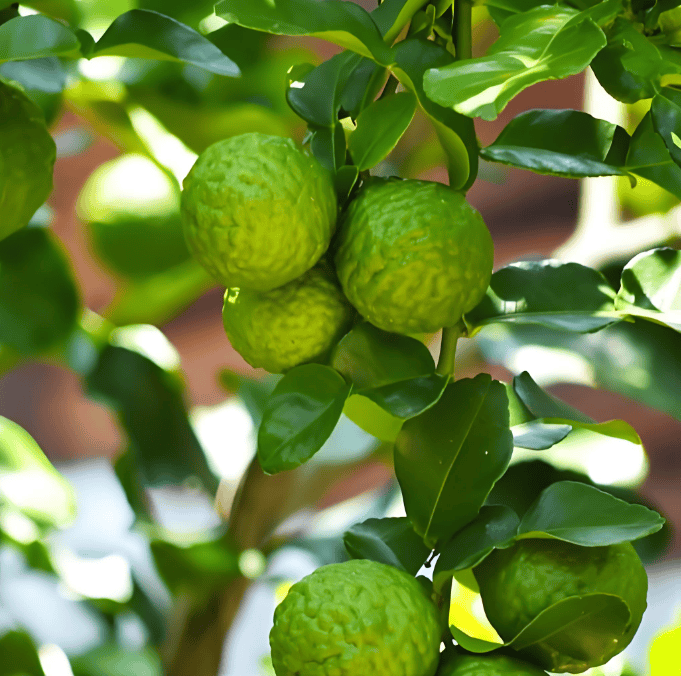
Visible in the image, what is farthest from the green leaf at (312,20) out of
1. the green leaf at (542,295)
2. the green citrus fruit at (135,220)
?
the green citrus fruit at (135,220)

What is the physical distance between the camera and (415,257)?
247 millimetres

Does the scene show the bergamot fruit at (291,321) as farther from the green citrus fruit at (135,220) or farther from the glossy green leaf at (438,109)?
the green citrus fruit at (135,220)

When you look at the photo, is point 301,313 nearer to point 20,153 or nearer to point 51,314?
point 20,153

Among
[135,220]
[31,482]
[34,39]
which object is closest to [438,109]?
A: [34,39]

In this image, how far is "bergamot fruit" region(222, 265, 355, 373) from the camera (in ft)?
0.88

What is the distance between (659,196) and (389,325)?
35cm

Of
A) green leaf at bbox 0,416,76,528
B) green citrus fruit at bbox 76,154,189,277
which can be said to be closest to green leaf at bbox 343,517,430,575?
green citrus fruit at bbox 76,154,189,277

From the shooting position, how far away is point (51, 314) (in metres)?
0.50

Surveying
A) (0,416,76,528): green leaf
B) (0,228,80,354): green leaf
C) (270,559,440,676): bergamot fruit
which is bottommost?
(0,416,76,528): green leaf

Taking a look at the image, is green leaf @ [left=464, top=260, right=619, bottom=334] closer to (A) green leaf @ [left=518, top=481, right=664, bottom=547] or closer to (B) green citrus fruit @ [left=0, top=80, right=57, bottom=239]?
(A) green leaf @ [left=518, top=481, right=664, bottom=547]

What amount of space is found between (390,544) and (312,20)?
0.18m

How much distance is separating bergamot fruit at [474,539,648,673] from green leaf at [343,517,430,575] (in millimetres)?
32

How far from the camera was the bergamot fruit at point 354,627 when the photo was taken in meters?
0.22

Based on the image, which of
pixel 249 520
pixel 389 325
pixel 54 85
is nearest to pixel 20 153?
pixel 54 85
